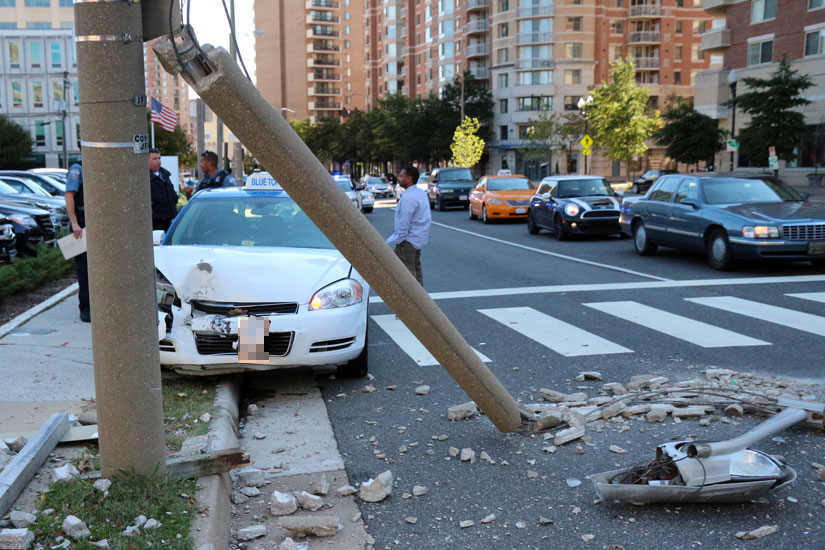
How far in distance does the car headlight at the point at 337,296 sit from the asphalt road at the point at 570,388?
29.7 inches

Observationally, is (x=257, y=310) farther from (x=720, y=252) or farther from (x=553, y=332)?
(x=720, y=252)

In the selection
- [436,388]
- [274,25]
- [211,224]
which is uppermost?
[274,25]

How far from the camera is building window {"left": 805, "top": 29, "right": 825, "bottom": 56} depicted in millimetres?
46125

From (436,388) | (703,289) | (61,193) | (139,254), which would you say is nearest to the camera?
(139,254)

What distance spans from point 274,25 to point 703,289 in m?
139

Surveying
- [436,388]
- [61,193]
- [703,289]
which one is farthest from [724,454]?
[61,193]

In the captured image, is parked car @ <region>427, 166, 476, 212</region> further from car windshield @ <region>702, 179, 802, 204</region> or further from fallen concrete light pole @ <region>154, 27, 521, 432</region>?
fallen concrete light pole @ <region>154, 27, 521, 432</region>

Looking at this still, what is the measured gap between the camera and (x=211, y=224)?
26.2 feet

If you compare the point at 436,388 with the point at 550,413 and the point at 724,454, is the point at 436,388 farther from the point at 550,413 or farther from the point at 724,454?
the point at 724,454

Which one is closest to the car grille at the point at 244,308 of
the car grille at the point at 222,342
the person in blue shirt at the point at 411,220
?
the car grille at the point at 222,342

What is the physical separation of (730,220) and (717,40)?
45.0 m

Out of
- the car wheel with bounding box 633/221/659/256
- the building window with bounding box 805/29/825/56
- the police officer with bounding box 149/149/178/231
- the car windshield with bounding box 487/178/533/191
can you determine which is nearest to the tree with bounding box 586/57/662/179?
Answer: the building window with bounding box 805/29/825/56

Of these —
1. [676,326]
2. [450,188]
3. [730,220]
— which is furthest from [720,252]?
[450,188]

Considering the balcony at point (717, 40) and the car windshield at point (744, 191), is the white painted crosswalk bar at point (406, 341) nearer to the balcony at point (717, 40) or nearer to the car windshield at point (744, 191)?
the car windshield at point (744, 191)
